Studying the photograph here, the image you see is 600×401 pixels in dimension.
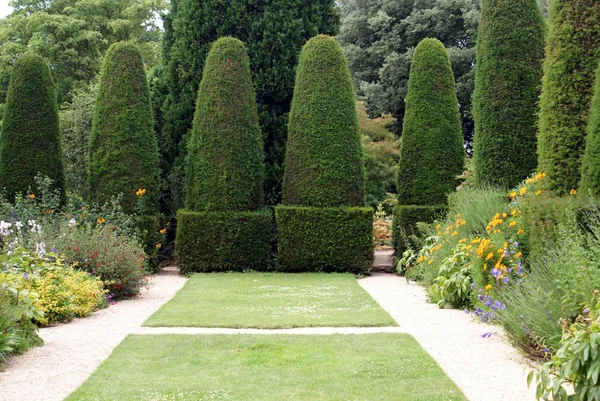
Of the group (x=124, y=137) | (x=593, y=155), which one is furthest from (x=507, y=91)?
(x=124, y=137)

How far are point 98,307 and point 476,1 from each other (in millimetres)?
20839

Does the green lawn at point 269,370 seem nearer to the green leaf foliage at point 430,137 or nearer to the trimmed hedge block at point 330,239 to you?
the trimmed hedge block at point 330,239

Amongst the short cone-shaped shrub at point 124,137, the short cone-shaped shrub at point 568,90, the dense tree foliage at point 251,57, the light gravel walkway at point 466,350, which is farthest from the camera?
the dense tree foliage at point 251,57

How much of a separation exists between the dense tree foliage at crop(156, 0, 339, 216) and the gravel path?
656 cm

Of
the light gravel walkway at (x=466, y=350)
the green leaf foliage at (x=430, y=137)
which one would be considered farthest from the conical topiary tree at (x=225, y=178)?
the light gravel walkway at (x=466, y=350)

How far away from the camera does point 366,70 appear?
26.9 meters

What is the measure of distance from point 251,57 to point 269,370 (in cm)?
1086

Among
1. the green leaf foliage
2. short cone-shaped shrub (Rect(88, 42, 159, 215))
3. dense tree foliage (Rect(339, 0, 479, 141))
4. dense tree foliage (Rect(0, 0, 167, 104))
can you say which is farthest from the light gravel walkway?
dense tree foliage (Rect(0, 0, 167, 104))

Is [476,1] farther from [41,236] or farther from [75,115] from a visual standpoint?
[41,236]

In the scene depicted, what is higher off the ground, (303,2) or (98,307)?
(303,2)

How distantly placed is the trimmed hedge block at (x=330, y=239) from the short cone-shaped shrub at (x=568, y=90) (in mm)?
5153

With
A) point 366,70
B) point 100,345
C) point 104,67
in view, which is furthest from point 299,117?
point 366,70

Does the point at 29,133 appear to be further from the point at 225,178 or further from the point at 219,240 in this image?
the point at 219,240

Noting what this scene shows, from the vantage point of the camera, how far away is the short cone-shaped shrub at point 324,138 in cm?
1323
